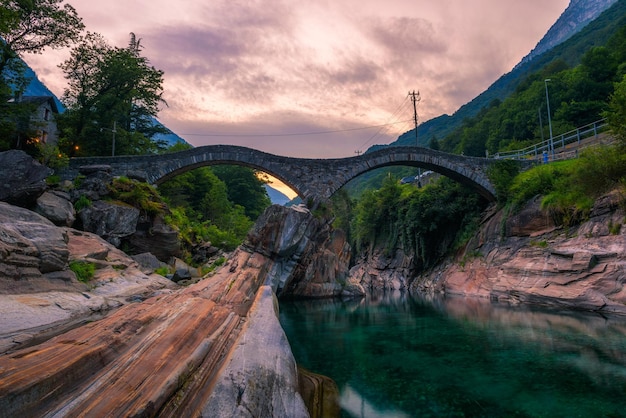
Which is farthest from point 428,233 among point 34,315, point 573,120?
point 34,315

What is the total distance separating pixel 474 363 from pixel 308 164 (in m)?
19.6

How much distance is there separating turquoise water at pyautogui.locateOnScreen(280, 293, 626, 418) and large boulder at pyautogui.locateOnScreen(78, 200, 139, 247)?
788cm

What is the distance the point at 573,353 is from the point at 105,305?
1037 cm

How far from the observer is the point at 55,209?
37.0ft

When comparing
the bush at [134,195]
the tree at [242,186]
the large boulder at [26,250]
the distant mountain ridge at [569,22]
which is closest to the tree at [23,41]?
the bush at [134,195]

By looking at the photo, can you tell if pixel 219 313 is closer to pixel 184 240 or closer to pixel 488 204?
pixel 184 240

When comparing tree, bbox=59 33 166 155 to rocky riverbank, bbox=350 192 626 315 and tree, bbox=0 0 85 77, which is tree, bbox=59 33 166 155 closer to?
tree, bbox=0 0 85 77

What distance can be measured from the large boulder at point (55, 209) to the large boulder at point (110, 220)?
0.97m

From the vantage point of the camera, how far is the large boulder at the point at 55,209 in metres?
11.0

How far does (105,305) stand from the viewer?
273 inches

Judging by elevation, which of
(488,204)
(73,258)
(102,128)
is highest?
(102,128)

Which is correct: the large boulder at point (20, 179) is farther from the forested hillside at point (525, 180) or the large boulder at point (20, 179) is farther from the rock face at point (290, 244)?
the forested hillside at point (525, 180)

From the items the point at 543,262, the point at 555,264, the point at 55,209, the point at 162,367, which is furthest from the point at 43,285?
the point at 543,262

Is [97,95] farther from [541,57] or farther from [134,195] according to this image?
[541,57]
